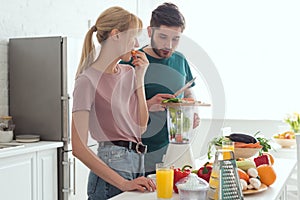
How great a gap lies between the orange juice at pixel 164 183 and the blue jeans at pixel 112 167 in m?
0.19

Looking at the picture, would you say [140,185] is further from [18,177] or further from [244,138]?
[18,177]

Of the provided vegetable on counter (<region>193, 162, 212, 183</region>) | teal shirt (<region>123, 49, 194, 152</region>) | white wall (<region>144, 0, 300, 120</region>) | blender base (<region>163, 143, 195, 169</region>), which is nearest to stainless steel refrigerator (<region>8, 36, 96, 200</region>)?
teal shirt (<region>123, 49, 194, 152</region>)

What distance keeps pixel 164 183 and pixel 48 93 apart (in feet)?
6.33

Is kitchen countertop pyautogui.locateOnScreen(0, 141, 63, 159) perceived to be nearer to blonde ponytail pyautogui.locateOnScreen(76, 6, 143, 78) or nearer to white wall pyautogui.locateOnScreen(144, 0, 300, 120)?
blonde ponytail pyautogui.locateOnScreen(76, 6, 143, 78)

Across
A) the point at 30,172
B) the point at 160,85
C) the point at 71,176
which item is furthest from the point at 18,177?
the point at 160,85

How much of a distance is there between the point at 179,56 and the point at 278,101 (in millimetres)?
2746

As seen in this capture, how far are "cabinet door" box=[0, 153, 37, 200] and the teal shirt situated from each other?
105 cm

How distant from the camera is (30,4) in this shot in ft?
12.0

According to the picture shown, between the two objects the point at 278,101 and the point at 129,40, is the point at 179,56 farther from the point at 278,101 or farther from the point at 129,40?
the point at 278,101

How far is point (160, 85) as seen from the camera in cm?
233

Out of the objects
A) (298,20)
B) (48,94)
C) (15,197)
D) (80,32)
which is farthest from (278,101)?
(15,197)

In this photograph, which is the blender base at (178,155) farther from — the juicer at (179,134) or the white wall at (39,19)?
the white wall at (39,19)

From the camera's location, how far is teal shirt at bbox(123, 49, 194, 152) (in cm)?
225

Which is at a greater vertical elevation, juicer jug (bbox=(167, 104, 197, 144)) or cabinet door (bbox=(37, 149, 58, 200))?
juicer jug (bbox=(167, 104, 197, 144))
